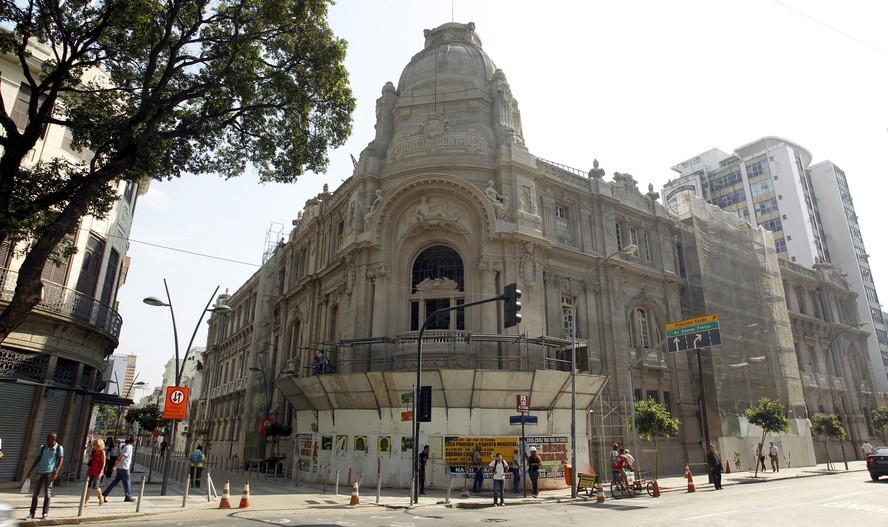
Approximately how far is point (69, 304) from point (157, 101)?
430 inches

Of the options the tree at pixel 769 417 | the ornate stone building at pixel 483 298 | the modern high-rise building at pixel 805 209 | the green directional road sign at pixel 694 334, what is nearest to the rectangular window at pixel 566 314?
the ornate stone building at pixel 483 298

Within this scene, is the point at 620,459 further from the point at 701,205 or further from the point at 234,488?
the point at 701,205

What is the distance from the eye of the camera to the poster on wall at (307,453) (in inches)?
1009

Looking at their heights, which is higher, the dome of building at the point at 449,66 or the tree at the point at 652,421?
the dome of building at the point at 449,66

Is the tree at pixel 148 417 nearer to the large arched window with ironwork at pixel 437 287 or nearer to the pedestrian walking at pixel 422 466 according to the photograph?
the large arched window with ironwork at pixel 437 287

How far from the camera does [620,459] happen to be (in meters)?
19.3

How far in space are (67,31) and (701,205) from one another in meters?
36.1

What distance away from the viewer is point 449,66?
30.3 meters

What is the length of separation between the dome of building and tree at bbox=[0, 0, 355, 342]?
14187 millimetres

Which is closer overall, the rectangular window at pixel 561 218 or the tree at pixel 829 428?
the rectangular window at pixel 561 218

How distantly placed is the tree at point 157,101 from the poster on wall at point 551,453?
1480 centimetres

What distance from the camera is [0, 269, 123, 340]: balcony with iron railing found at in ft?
57.0

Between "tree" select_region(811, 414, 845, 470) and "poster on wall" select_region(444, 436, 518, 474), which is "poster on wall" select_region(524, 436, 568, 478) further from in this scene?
"tree" select_region(811, 414, 845, 470)

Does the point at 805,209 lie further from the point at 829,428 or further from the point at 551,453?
the point at 551,453
